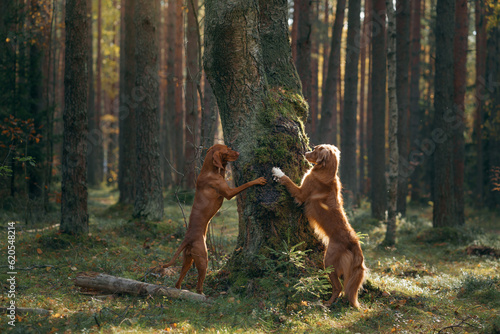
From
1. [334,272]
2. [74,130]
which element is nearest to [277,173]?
[334,272]

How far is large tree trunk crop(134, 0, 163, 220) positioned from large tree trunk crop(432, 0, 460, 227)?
9118mm

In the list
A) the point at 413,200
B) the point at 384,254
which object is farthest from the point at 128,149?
the point at 413,200

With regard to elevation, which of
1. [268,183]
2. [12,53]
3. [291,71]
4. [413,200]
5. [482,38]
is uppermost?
[482,38]

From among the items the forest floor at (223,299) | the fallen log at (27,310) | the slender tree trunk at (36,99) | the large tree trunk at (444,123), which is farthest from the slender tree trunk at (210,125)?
the large tree trunk at (444,123)

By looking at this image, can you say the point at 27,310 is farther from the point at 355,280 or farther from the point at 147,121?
the point at 147,121

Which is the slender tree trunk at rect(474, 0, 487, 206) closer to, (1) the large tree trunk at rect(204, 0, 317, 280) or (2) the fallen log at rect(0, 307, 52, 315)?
(1) the large tree trunk at rect(204, 0, 317, 280)

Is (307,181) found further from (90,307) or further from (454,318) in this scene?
(90,307)

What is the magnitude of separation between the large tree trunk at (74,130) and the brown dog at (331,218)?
5.38 meters

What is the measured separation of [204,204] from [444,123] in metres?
10.0

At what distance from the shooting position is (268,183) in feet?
21.0

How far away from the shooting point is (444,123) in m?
13.4

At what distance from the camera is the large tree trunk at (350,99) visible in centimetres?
1648

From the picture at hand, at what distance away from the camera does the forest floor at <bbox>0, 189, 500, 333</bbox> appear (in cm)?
523

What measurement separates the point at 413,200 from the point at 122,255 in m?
20.2
